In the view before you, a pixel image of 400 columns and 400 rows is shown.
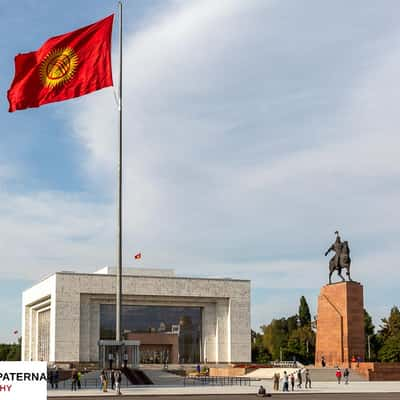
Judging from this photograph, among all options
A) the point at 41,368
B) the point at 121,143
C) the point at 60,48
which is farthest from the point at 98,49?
the point at 41,368

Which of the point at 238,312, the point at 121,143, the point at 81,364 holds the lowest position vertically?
the point at 81,364

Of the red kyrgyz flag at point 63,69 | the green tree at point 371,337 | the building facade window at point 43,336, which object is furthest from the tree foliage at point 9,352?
the red kyrgyz flag at point 63,69

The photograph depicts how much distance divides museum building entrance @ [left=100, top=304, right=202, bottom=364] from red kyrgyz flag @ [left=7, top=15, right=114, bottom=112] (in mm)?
56915

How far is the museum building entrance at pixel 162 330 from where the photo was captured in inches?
3332

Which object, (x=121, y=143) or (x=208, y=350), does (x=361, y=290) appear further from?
(x=208, y=350)

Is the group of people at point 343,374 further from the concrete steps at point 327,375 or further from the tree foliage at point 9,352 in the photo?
the tree foliage at point 9,352

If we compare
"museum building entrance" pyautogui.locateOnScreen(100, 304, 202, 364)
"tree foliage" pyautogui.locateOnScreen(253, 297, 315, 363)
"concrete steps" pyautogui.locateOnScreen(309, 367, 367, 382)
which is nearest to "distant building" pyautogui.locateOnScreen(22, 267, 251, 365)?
"museum building entrance" pyautogui.locateOnScreen(100, 304, 202, 364)

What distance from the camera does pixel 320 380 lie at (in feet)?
172

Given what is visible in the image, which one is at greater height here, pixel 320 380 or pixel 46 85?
pixel 46 85

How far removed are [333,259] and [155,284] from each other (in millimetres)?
32907

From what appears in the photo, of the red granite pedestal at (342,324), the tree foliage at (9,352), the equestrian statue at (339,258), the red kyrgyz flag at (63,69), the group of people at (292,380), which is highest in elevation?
the red kyrgyz flag at (63,69)

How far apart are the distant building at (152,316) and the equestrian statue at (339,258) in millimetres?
31872

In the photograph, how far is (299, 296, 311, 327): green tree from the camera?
383 ft

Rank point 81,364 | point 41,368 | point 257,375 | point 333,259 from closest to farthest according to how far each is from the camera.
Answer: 1. point 41,368
2. point 333,259
3. point 257,375
4. point 81,364
